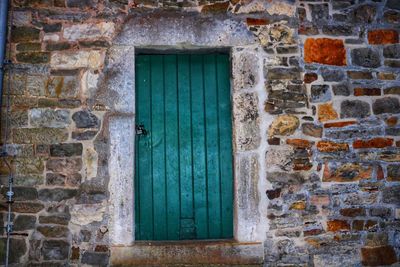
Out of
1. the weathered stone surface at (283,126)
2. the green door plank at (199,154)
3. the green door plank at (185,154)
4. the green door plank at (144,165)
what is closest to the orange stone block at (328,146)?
the weathered stone surface at (283,126)

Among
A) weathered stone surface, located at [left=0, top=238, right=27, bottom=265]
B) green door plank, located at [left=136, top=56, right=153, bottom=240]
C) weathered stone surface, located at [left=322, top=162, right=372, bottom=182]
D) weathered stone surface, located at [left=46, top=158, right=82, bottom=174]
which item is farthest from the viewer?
green door plank, located at [left=136, top=56, right=153, bottom=240]

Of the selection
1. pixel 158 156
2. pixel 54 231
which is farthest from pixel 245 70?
pixel 54 231

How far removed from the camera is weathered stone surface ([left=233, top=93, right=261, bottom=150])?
3.99 metres

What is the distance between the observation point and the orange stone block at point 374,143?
4.04 meters

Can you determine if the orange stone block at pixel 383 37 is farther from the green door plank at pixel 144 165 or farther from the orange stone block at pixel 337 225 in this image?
the green door plank at pixel 144 165

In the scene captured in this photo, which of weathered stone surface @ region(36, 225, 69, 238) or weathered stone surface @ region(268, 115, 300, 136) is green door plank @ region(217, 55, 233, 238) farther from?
weathered stone surface @ region(36, 225, 69, 238)

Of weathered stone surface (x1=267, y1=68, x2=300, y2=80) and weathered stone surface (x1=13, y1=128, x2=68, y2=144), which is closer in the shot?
weathered stone surface (x1=13, y1=128, x2=68, y2=144)

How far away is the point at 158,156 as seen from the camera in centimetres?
412

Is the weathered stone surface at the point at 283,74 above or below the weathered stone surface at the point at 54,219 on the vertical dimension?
above

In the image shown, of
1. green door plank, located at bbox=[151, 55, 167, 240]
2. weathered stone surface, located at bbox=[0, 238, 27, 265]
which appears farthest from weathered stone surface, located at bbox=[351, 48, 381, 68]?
weathered stone surface, located at bbox=[0, 238, 27, 265]

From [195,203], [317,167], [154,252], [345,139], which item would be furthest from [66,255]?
[345,139]

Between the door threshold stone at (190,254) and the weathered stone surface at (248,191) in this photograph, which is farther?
the weathered stone surface at (248,191)

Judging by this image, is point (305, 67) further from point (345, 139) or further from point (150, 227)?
point (150, 227)

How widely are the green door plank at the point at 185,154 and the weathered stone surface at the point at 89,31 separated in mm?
722
